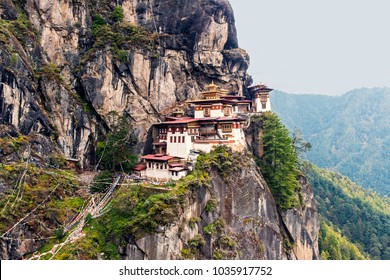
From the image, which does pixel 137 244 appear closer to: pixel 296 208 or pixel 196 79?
pixel 296 208

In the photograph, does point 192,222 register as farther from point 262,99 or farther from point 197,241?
point 262,99

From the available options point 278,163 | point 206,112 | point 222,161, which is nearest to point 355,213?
point 278,163

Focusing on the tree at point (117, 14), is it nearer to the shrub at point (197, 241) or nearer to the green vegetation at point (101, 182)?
the green vegetation at point (101, 182)

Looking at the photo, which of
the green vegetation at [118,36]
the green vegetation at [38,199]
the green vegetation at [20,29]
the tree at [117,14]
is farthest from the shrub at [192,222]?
the tree at [117,14]

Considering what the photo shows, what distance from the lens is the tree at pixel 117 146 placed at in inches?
1540

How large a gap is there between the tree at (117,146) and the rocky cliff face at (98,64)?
1184mm

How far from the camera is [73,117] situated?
39969mm

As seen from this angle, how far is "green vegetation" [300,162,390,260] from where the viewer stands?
Result: 74.9m

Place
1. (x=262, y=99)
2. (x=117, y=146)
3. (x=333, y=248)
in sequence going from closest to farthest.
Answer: (x=117, y=146), (x=262, y=99), (x=333, y=248)

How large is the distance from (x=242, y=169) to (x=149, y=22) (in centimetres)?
2412

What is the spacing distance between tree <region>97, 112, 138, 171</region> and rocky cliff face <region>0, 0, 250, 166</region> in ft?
3.88

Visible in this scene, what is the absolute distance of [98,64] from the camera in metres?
42.0

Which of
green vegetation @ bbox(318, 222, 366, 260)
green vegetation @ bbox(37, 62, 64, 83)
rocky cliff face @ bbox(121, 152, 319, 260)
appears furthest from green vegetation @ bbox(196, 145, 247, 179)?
green vegetation @ bbox(318, 222, 366, 260)

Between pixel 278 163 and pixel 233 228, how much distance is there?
11709 millimetres
